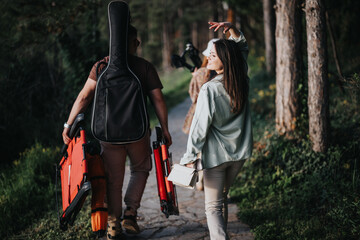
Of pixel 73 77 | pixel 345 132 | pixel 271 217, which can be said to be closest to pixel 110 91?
pixel 271 217

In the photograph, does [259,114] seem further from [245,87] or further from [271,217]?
[245,87]

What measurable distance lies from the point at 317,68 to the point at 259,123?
9.16 ft

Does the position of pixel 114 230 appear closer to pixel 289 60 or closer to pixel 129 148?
pixel 129 148

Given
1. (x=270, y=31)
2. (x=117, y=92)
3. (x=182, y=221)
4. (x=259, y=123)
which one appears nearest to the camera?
(x=117, y=92)

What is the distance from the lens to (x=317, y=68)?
4375 millimetres

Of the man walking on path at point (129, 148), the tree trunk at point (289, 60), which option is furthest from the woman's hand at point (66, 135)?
the tree trunk at point (289, 60)

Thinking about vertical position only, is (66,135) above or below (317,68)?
below

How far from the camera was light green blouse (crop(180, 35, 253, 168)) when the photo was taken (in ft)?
9.22

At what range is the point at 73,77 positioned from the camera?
7.31m

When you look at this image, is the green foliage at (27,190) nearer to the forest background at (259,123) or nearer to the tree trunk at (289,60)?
the forest background at (259,123)

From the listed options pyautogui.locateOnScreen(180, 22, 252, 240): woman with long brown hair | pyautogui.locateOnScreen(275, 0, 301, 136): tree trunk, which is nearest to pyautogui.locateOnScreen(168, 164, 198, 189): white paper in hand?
pyautogui.locateOnScreen(180, 22, 252, 240): woman with long brown hair

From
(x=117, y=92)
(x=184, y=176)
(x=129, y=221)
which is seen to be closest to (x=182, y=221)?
(x=129, y=221)

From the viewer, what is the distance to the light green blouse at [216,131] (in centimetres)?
281

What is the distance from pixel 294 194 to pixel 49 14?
559cm
